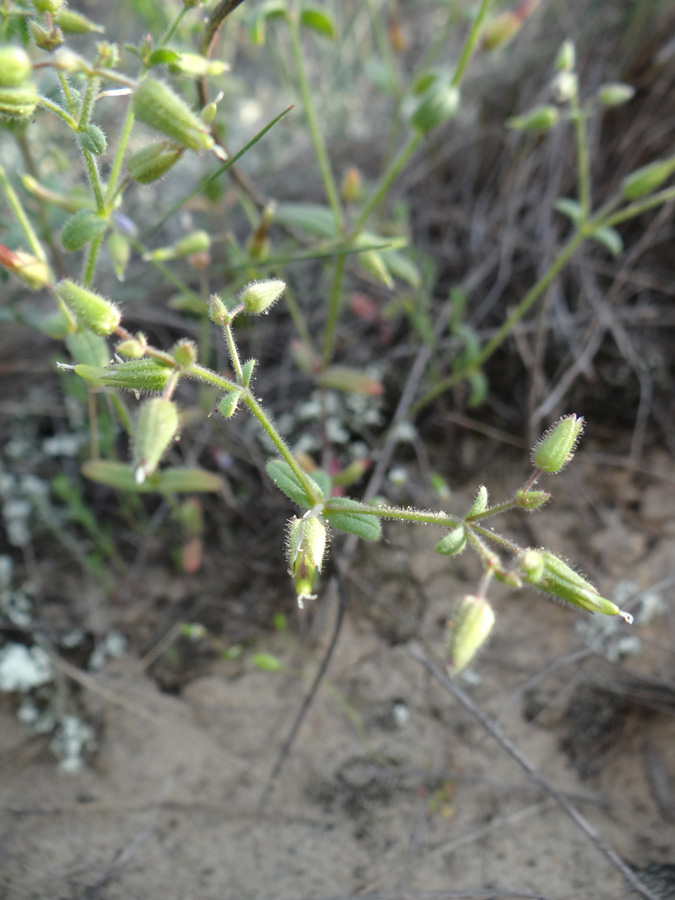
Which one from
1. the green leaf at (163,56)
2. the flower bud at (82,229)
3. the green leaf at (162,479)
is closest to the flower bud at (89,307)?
the flower bud at (82,229)

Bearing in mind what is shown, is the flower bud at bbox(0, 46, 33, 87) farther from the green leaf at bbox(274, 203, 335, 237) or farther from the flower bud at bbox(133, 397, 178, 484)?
the green leaf at bbox(274, 203, 335, 237)

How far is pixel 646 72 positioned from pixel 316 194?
1.31m

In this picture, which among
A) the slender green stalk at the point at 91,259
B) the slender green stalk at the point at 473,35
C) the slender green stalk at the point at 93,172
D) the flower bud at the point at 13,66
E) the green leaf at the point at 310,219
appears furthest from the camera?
the green leaf at the point at 310,219

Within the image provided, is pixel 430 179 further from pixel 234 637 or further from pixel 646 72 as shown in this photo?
pixel 234 637

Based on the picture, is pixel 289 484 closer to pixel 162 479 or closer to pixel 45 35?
pixel 162 479

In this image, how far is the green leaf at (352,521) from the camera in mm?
1257

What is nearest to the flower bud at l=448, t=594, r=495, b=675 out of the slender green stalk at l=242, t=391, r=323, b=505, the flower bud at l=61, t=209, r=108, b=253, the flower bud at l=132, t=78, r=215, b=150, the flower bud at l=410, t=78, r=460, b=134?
the slender green stalk at l=242, t=391, r=323, b=505

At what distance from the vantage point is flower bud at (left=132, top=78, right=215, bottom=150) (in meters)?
1.05

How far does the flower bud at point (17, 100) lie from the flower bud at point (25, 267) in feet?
0.80

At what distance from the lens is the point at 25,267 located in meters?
1.27

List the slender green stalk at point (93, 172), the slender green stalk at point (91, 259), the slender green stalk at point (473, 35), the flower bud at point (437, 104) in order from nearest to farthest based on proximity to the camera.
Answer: the slender green stalk at point (93, 172)
the slender green stalk at point (91, 259)
the slender green stalk at point (473, 35)
the flower bud at point (437, 104)

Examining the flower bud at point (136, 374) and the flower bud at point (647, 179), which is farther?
the flower bud at point (647, 179)

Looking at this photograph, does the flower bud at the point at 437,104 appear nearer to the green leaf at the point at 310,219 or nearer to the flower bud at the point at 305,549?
the green leaf at the point at 310,219

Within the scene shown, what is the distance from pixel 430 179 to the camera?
2.70 metres
